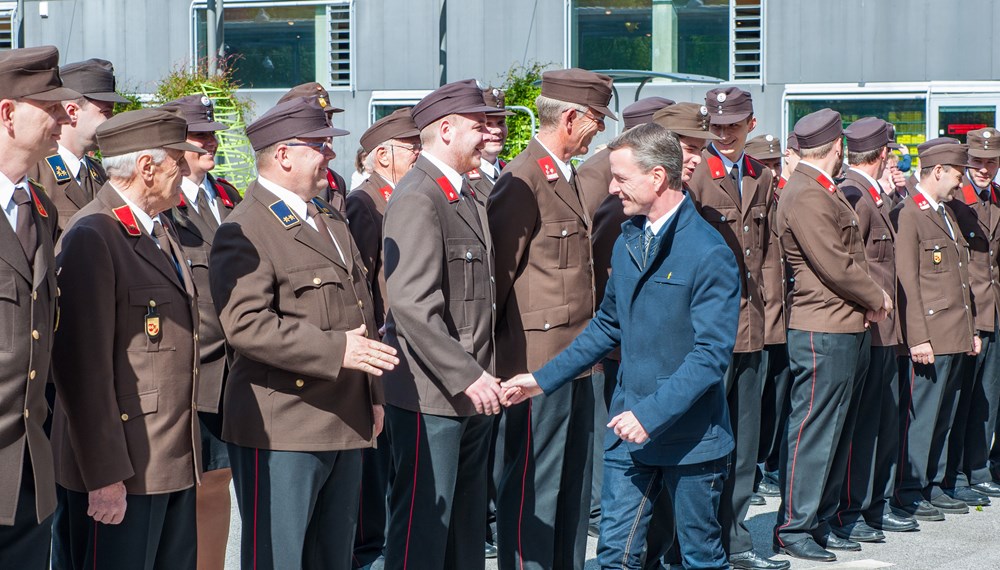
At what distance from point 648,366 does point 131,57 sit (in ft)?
67.0

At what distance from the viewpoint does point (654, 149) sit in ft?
14.0

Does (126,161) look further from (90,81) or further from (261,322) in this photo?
(90,81)

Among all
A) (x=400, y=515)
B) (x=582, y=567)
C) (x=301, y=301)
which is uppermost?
(x=301, y=301)

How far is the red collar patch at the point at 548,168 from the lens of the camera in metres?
5.27

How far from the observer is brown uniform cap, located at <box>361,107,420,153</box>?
662 centimetres

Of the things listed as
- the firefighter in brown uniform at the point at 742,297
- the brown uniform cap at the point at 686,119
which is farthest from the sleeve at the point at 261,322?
the firefighter in brown uniform at the point at 742,297

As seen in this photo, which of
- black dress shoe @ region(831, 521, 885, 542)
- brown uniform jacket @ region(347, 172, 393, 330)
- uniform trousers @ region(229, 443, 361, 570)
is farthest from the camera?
black dress shoe @ region(831, 521, 885, 542)

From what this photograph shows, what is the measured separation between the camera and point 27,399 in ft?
10.7

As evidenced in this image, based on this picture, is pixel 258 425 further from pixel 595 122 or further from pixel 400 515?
pixel 595 122

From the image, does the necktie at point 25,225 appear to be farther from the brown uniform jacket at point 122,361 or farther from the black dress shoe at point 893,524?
the black dress shoe at point 893,524

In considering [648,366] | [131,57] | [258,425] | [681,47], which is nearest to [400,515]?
[258,425]

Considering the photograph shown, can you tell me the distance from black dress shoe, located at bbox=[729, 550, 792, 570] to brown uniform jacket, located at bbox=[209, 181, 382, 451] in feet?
8.55

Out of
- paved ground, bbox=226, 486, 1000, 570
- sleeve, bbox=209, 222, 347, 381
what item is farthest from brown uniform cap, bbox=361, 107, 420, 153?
sleeve, bbox=209, 222, 347, 381

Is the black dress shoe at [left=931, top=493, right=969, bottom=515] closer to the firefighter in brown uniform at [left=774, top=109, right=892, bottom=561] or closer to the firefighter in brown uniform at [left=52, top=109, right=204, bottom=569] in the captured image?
the firefighter in brown uniform at [left=774, top=109, right=892, bottom=561]
